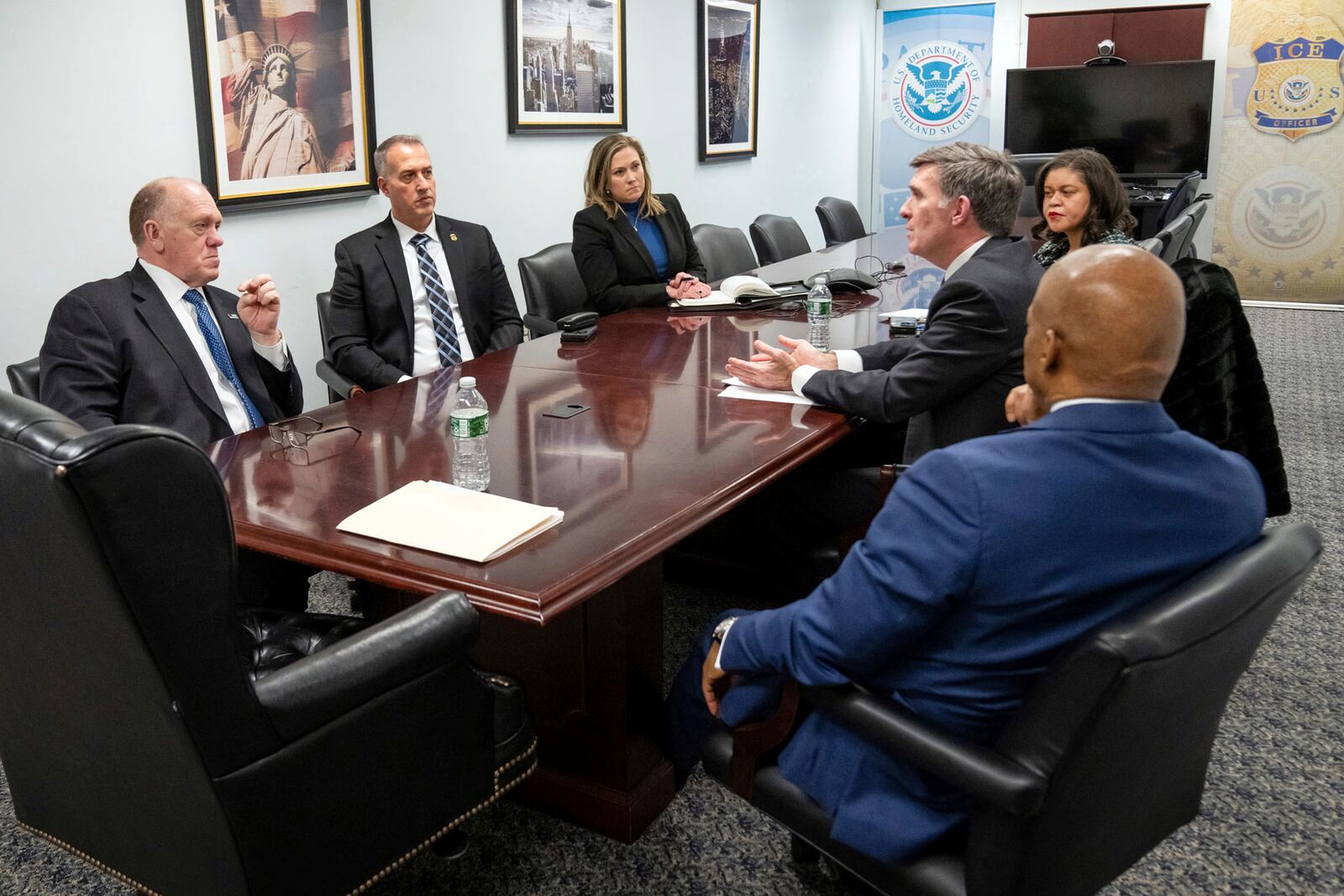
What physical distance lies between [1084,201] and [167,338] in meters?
3.05

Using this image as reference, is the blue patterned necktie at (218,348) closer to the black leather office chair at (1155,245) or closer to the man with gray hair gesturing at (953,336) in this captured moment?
the man with gray hair gesturing at (953,336)

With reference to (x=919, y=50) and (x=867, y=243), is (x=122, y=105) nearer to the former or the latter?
(x=867, y=243)

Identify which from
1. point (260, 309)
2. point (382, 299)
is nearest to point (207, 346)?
point (260, 309)

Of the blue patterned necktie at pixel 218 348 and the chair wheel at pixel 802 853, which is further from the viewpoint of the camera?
the blue patterned necktie at pixel 218 348

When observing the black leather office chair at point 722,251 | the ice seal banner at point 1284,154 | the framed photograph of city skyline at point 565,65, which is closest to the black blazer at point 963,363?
the black leather office chair at point 722,251

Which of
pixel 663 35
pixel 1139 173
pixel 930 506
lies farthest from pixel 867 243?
pixel 930 506

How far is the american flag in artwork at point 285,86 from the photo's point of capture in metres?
3.85

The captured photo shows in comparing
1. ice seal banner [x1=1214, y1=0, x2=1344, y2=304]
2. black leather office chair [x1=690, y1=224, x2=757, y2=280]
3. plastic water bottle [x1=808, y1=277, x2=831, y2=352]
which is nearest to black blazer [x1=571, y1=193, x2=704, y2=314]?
black leather office chair [x1=690, y1=224, x2=757, y2=280]

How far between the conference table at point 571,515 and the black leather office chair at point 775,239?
2.97 m

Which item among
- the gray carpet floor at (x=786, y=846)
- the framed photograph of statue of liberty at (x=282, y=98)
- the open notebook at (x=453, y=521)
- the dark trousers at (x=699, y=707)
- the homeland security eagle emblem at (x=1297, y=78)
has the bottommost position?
the gray carpet floor at (x=786, y=846)

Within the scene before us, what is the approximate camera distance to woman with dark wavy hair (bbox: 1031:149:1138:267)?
3.93 metres

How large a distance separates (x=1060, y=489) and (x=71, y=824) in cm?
154

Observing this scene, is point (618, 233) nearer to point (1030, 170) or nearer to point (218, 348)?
point (218, 348)

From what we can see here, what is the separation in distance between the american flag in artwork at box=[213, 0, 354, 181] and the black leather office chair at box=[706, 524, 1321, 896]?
10.8 feet
